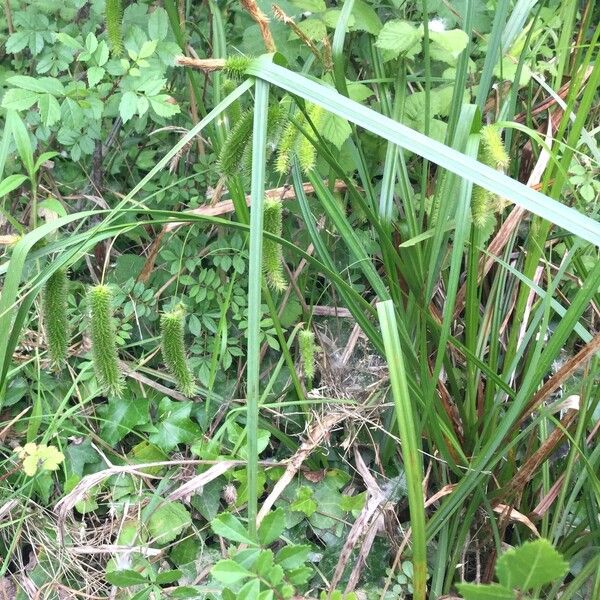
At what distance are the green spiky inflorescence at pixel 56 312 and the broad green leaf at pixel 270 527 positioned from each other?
0.40 meters

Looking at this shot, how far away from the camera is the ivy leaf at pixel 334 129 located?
54.3 inches

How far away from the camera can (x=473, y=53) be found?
173 centimetres

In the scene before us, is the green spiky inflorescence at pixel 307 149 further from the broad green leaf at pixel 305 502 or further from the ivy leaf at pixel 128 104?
the broad green leaf at pixel 305 502

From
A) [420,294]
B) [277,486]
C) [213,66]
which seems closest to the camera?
[213,66]

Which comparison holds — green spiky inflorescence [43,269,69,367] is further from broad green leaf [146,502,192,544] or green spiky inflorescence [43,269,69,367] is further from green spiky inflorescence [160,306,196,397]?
broad green leaf [146,502,192,544]

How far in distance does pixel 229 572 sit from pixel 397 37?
1.02 metres

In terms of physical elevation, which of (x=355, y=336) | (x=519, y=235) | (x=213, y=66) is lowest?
(x=355, y=336)

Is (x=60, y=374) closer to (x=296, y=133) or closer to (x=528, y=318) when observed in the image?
(x=296, y=133)

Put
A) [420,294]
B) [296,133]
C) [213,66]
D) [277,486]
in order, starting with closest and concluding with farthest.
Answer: [213,66] → [296,133] → [420,294] → [277,486]

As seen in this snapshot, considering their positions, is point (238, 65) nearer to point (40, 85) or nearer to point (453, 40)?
point (453, 40)

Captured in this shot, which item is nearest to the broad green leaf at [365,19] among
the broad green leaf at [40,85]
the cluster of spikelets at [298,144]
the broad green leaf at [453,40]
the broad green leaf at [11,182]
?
the broad green leaf at [453,40]

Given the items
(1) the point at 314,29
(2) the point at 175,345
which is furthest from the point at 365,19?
(2) the point at 175,345

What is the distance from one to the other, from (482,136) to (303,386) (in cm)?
73

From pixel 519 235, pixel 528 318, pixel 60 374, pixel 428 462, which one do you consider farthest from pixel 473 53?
pixel 60 374
